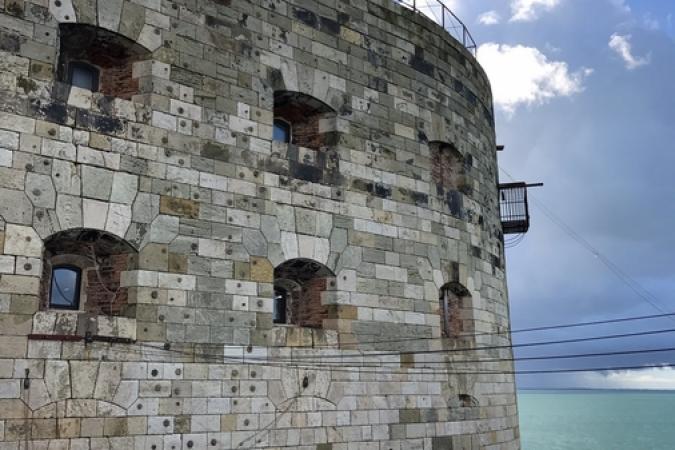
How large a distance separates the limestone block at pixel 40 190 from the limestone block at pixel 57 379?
1586 mm

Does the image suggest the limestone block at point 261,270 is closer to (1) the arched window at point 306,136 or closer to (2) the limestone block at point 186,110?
(1) the arched window at point 306,136

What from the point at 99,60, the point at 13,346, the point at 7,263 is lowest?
the point at 13,346

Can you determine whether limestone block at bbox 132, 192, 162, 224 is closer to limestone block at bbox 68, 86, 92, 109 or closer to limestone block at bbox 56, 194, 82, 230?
Answer: limestone block at bbox 56, 194, 82, 230

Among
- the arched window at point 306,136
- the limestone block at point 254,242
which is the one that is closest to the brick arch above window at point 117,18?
the arched window at point 306,136

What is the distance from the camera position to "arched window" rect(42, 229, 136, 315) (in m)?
7.57

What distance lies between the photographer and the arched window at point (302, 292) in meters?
9.34

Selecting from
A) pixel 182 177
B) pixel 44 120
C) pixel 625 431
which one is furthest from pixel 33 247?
pixel 625 431

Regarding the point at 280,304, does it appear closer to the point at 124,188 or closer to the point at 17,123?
the point at 124,188

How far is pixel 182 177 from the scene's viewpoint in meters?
8.20

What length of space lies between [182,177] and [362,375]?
11.4 ft

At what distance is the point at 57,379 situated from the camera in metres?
6.98

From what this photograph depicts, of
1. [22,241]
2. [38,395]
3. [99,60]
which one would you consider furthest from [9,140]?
[38,395]

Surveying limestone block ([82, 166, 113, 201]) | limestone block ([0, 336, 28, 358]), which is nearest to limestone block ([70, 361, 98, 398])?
limestone block ([0, 336, 28, 358])

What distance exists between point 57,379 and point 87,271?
4.48ft
